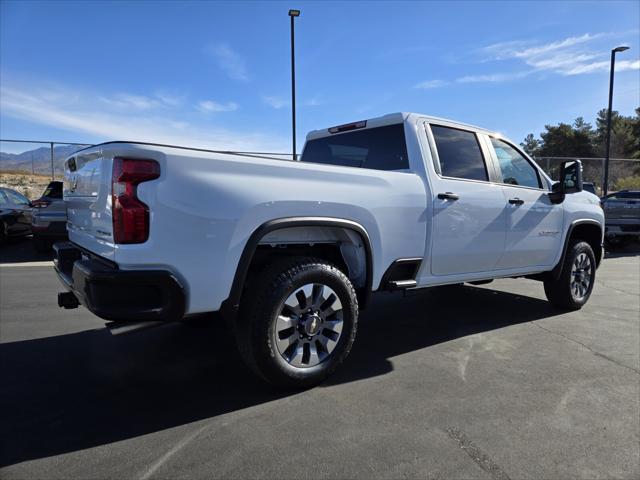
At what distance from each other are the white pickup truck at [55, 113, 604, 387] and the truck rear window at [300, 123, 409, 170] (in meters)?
0.02

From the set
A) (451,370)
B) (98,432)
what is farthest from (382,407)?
(98,432)

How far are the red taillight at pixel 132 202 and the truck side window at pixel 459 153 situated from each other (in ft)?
8.32

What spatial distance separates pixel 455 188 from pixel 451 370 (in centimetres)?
152

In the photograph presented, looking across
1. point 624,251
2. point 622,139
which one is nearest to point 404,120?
point 624,251

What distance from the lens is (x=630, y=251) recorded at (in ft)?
41.4

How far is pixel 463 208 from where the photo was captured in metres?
3.84

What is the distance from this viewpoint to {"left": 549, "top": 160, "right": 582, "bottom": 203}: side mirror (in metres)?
4.71

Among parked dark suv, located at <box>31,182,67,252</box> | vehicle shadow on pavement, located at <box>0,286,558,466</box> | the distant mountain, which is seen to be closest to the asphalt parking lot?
vehicle shadow on pavement, located at <box>0,286,558,466</box>

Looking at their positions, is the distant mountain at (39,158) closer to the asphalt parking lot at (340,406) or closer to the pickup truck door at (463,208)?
the asphalt parking lot at (340,406)

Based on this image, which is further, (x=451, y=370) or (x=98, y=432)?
(x=451, y=370)

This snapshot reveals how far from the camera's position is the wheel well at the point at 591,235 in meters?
5.45

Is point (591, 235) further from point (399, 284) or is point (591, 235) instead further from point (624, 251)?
point (624, 251)

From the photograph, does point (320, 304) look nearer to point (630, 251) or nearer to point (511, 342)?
point (511, 342)

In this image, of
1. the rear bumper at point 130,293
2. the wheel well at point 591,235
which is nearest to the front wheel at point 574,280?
the wheel well at point 591,235
